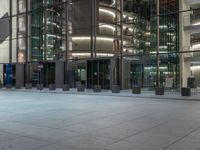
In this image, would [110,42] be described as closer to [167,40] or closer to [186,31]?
[167,40]

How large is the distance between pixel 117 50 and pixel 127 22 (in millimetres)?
3332

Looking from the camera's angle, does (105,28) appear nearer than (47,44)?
Yes

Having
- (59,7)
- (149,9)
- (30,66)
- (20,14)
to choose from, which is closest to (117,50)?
(149,9)

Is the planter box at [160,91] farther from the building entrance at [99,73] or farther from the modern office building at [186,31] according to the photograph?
the building entrance at [99,73]

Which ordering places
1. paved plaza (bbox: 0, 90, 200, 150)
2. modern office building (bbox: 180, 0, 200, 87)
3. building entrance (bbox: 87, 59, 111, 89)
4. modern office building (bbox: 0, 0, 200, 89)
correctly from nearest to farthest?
paved plaza (bbox: 0, 90, 200, 150)
modern office building (bbox: 180, 0, 200, 87)
modern office building (bbox: 0, 0, 200, 89)
building entrance (bbox: 87, 59, 111, 89)

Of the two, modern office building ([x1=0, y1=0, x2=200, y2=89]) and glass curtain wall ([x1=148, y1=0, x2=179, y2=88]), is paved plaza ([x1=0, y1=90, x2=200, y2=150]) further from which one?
glass curtain wall ([x1=148, y1=0, x2=179, y2=88])

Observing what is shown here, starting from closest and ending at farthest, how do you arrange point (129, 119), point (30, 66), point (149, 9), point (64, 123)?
point (64, 123) < point (129, 119) < point (149, 9) < point (30, 66)

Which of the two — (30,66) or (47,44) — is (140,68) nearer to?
(47,44)

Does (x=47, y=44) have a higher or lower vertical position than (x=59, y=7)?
lower

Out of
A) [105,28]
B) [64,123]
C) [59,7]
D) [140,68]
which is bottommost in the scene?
[64,123]

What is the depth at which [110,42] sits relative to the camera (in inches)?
1287

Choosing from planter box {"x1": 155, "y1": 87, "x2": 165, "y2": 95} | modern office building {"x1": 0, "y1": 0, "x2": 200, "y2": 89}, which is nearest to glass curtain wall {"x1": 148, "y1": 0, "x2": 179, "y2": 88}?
modern office building {"x1": 0, "y1": 0, "x2": 200, "y2": 89}

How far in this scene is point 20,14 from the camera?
43.4 metres

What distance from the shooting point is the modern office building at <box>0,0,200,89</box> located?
30922mm
